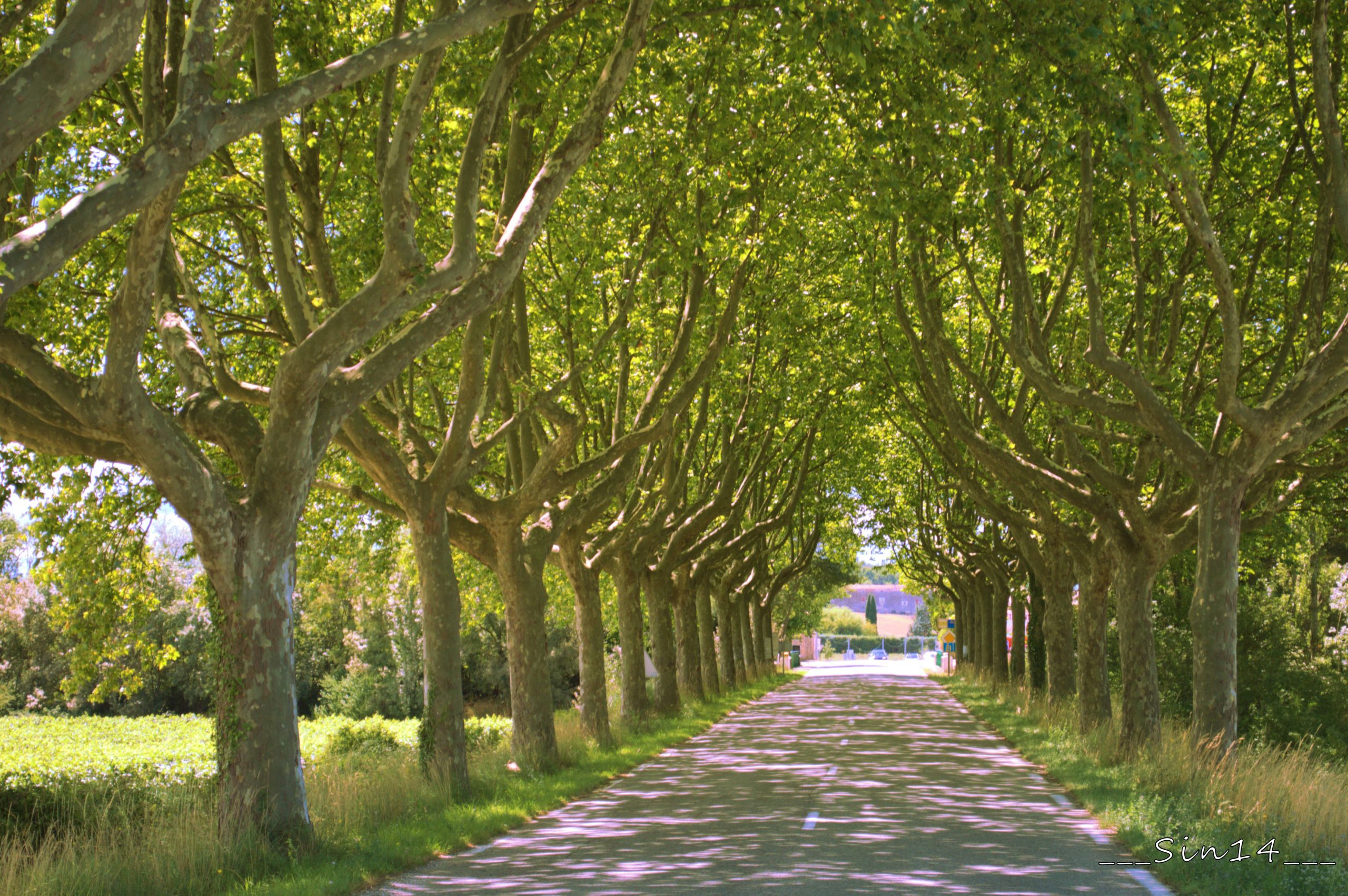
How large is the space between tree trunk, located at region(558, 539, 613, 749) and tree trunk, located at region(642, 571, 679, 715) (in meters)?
5.19

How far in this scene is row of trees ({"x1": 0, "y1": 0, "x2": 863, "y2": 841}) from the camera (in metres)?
8.48

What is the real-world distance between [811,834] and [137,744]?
28.0 metres

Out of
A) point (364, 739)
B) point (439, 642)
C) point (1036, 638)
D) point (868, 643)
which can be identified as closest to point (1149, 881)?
point (439, 642)

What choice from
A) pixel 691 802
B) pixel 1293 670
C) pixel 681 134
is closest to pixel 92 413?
pixel 691 802

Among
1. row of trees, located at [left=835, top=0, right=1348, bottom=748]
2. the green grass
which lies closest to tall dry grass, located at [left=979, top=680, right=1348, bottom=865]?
the green grass

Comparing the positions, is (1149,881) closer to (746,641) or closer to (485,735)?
(485,735)

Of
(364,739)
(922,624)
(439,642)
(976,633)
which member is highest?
(439,642)

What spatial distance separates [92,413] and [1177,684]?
89.0ft

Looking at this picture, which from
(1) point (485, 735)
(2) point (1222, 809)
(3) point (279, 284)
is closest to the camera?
(2) point (1222, 809)

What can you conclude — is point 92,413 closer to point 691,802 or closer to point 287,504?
point 287,504

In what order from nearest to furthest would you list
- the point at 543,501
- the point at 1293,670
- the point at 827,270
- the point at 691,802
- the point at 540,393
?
the point at 691,802, the point at 540,393, the point at 543,501, the point at 827,270, the point at 1293,670

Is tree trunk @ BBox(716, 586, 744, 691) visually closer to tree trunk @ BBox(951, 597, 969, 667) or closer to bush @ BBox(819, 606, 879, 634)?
tree trunk @ BBox(951, 597, 969, 667)

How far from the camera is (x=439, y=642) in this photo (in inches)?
541

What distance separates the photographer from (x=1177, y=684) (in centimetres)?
2859
